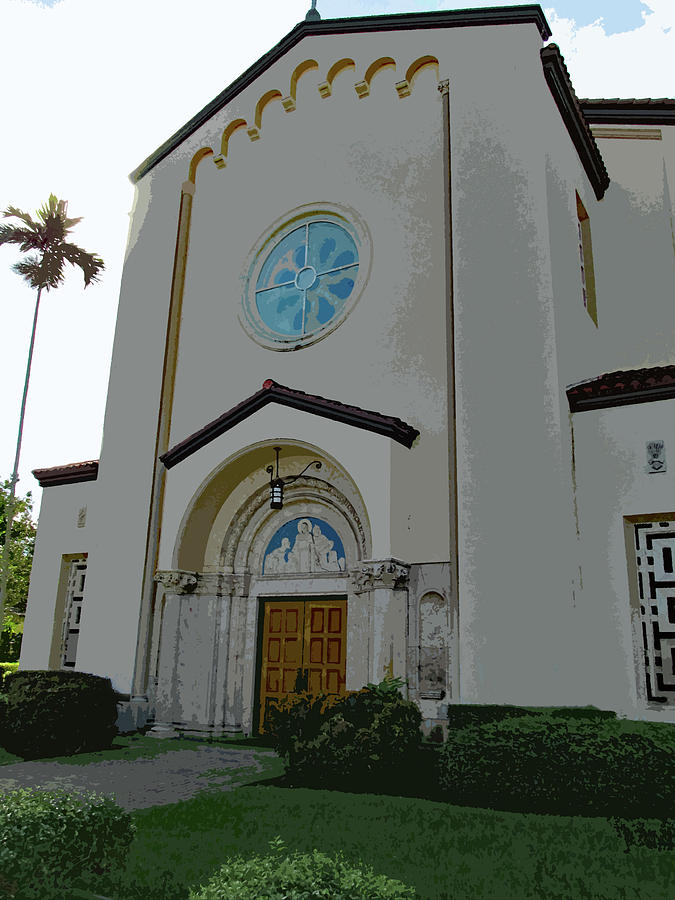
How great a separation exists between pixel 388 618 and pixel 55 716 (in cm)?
524

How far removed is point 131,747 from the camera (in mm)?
11445

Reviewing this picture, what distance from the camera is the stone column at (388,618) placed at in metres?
10.0

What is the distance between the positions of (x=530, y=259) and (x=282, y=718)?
23.6 feet

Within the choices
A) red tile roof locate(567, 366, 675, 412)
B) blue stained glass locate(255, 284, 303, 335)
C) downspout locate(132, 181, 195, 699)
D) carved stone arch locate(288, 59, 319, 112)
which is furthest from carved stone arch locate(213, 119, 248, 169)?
red tile roof locate(567, 366, 675, 412)

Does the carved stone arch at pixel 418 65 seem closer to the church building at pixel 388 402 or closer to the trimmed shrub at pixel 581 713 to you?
the church building at pixel 388 402

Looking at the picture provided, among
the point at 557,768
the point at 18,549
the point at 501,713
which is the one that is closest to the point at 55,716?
the point at 501,713

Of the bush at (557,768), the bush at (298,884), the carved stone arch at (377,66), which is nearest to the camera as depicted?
the bush at (298,884)

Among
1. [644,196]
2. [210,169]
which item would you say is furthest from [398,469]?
[210,169]

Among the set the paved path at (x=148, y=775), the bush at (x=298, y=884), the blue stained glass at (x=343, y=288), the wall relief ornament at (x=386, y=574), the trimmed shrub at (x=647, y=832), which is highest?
the blue stained glass at (x=343, y=288)

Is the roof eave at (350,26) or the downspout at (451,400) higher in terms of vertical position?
the roof eave at (350,26)

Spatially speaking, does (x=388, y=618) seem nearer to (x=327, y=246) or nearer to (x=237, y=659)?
(x=237, y=659)

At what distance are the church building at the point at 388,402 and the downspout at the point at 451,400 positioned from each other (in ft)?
0.16

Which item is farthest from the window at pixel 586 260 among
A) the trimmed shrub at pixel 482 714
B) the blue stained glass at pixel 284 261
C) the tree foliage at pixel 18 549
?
the tree foliage at pixel 18 549

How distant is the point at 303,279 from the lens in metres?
13.5
